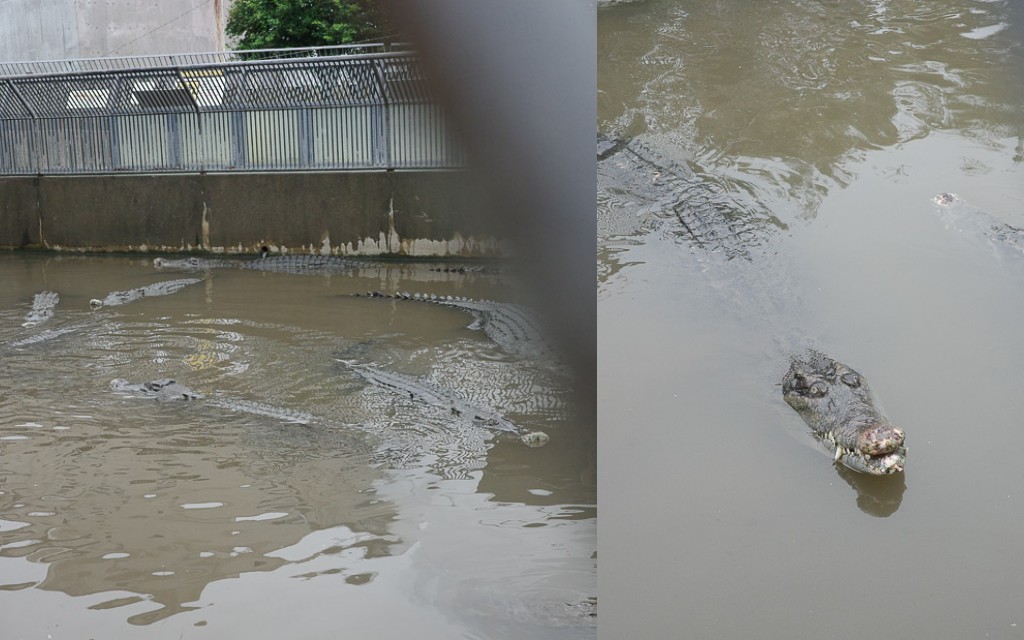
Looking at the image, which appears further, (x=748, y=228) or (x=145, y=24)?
(x=145, y=24)

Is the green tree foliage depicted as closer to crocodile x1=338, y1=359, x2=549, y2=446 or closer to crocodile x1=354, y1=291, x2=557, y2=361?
crocodile x1=354, y1=291, x2=557, y2=361

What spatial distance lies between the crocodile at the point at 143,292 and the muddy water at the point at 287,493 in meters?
1.43

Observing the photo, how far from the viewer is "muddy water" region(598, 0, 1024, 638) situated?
2.02m

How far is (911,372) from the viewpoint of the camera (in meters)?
3.19

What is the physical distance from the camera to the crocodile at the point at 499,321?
0.81 meters

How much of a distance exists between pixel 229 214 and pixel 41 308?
358cm

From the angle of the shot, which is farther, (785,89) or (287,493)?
(785,89)

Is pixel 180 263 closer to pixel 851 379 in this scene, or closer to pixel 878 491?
pixel 851 379

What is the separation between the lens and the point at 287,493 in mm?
2889

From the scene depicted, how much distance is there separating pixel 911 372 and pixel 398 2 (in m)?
3.02

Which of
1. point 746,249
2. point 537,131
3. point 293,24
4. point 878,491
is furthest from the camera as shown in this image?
point 293,24

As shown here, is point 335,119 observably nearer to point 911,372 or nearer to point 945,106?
point 945,106

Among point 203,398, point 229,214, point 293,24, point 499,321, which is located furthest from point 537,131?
point 293,24

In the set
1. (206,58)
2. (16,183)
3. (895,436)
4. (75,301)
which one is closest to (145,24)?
(206,58)
